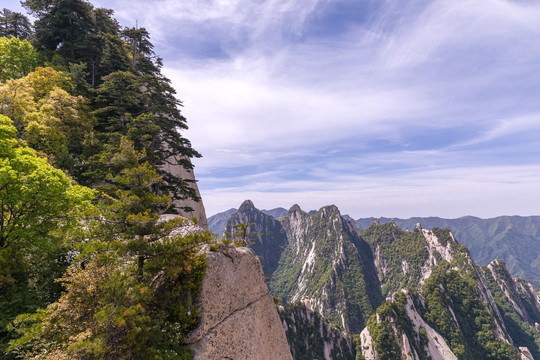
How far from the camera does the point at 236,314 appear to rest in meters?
12.3

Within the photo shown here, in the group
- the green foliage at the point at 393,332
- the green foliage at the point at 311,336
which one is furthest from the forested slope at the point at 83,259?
the green foliage at the point at 393,332

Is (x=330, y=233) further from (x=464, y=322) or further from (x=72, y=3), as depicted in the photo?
(x=72, y=3)

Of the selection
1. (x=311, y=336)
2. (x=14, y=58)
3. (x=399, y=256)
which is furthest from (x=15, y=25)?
(x=399, y=256)

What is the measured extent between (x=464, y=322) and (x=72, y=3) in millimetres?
149012

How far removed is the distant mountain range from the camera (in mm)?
75250

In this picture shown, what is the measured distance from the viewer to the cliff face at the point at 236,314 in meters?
10.5

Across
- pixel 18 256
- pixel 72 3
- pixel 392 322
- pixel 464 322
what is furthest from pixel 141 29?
pixel 464 322

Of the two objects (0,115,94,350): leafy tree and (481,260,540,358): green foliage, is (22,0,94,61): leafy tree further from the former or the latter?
(481,260,540,358): green foliage

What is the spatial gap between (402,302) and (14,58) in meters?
114

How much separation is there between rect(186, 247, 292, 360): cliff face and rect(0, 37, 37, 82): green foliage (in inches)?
1332

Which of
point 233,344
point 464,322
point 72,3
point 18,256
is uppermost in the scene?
point 72,3

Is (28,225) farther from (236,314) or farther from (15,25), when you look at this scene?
(15,25)

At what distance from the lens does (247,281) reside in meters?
13.9

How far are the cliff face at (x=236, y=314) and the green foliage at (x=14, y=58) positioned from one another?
33828 millimetres
